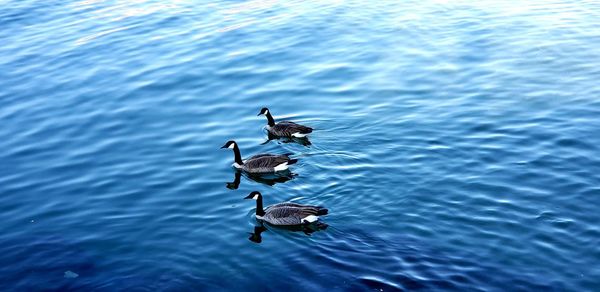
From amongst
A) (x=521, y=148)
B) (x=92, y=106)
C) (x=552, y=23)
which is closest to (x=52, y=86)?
(x=92, y=106)

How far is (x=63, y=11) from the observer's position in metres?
45.3

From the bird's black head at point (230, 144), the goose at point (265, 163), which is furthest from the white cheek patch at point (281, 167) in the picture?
the bird's black head at point (230, 144)

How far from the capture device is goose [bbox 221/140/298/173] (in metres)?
22.1

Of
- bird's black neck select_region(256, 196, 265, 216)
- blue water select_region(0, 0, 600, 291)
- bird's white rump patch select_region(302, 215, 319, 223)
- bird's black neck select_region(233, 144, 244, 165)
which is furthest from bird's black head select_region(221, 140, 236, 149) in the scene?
bird's white rump patch select_region(302, 215, 319, 223)

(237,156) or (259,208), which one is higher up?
(237,156)

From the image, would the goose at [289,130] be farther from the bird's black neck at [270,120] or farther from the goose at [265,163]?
the goose at [265,163]

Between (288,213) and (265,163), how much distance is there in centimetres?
363

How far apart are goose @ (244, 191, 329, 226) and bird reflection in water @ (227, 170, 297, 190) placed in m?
2.11

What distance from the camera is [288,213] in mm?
18984

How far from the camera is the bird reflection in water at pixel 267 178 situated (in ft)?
72.6

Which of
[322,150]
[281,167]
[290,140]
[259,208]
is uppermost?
[290,140]

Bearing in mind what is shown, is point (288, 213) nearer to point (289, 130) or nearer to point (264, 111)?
point (289, 130)

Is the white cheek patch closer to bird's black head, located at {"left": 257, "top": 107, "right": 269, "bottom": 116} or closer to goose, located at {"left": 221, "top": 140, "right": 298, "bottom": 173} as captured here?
goose, located at {"left": 221, "top": 140, "right": 298, "bottom": 173}

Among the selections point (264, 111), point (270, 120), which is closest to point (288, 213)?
point (270, 120)
